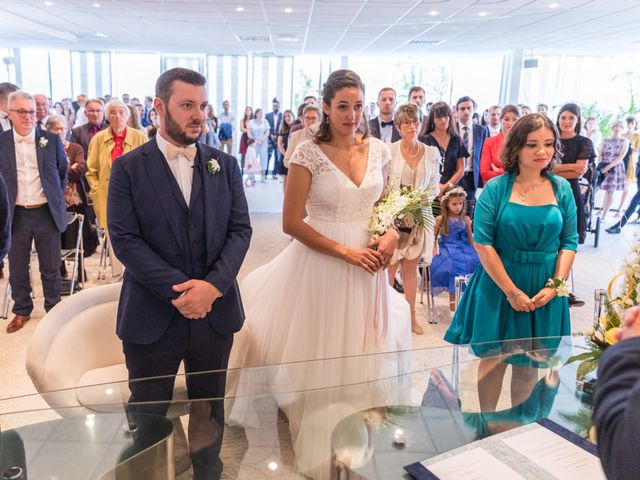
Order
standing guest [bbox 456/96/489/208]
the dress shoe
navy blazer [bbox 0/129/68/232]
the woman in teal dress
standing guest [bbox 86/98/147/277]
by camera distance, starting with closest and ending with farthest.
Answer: the woman in teal dress, navy blazer [bbox 0/129/68/232], the dress shoe, standing guest [bbox 86/98/147/277], standing guest [bbox 456/96/489/208]

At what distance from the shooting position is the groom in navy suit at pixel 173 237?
6.82 feet

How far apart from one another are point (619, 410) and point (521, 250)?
1973 mm

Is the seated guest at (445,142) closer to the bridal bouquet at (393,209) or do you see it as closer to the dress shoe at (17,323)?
the bridal bouquet at (393,209)

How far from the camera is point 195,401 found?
174 cm

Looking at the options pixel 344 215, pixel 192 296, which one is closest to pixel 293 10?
pixel 344 215

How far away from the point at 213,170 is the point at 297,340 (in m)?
0.98

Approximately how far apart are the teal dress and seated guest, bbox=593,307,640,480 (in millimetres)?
1839

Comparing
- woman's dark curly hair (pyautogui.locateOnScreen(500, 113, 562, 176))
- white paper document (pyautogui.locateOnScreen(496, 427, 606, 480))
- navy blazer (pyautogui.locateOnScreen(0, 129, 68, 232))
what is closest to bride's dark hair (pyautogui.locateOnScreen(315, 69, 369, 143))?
woman's dark curly hair (pyautogui.locateOnScreen(500, 113, 562, 176))

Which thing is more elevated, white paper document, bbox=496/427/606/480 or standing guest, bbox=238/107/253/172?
standing guest, bbox=238/107/253/172

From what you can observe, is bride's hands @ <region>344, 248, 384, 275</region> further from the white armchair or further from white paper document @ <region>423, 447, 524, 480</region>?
white paper document @ <region>423, 447, 524, 480</region>

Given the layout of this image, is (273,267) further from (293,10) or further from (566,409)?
(293,10)

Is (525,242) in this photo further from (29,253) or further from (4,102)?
(4,102)

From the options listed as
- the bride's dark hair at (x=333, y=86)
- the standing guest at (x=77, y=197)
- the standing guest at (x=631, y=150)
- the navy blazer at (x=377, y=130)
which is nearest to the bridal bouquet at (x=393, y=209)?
the bride's dark hair at (x=333, y=86)

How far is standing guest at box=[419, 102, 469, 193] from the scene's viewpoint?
524cm
